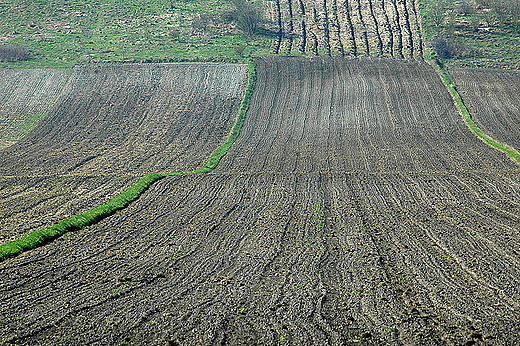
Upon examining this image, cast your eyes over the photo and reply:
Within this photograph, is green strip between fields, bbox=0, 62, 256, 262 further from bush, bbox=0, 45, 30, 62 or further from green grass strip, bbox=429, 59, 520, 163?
bush, bbox=0, 45, 30, 62

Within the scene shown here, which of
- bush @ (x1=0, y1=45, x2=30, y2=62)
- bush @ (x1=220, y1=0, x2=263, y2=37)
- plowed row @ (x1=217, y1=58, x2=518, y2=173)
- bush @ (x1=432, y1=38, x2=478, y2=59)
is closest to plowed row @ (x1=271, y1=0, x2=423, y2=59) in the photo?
bush @ (x1=432, y1=38, x2=478, y2=59)

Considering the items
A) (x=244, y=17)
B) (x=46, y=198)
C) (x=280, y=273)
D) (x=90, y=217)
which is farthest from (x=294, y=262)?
(x=244, y=17)

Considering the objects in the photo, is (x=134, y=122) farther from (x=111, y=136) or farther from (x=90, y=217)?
(x=90, y=217)

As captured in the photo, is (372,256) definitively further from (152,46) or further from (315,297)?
(152,46)

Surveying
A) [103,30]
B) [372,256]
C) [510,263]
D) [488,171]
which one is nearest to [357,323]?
[372,256]

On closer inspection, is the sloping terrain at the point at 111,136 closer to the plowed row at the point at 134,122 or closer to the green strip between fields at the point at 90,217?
the plowed row at the point at 134,122
